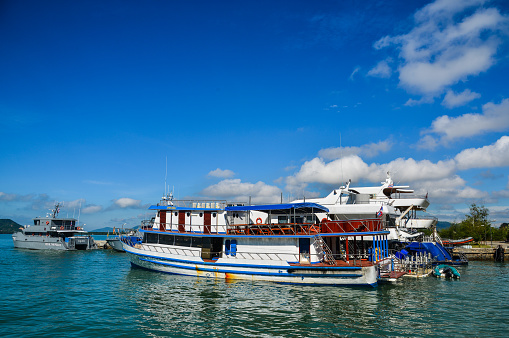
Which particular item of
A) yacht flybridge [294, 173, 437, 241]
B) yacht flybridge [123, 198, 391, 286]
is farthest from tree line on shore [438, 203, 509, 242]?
yacht flybridge [123, 198, 391, 286]

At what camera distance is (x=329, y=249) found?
27.0 m

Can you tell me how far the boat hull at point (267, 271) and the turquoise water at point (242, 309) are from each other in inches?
32.2

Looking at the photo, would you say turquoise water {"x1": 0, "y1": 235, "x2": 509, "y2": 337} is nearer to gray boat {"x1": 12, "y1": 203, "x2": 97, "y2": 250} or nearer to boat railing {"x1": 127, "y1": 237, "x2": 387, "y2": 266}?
boat railing {"x1": 127, "y1": 237, "x2": 387, "y2": 266}

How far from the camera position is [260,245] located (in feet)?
92.9

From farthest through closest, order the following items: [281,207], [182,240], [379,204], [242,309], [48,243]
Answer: [48,243] < [379,204] < [182,240] < [281,207] < [242,309]

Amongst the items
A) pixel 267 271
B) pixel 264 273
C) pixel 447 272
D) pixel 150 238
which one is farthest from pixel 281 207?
pixel 447 272

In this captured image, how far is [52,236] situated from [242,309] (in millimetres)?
57157

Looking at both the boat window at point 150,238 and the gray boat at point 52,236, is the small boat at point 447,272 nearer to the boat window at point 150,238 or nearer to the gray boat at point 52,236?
the boat window at point 150,238

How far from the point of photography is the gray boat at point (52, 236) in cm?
6094

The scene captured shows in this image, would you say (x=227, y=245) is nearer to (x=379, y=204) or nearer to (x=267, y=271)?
(x=267, y=271)

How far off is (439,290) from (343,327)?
43.1 feet

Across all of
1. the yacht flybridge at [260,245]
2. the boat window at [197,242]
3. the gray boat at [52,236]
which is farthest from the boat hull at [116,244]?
the boat window at [197,242]

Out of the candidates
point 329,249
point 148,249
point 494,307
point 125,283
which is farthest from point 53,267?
point 494,307

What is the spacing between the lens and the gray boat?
200 feet
